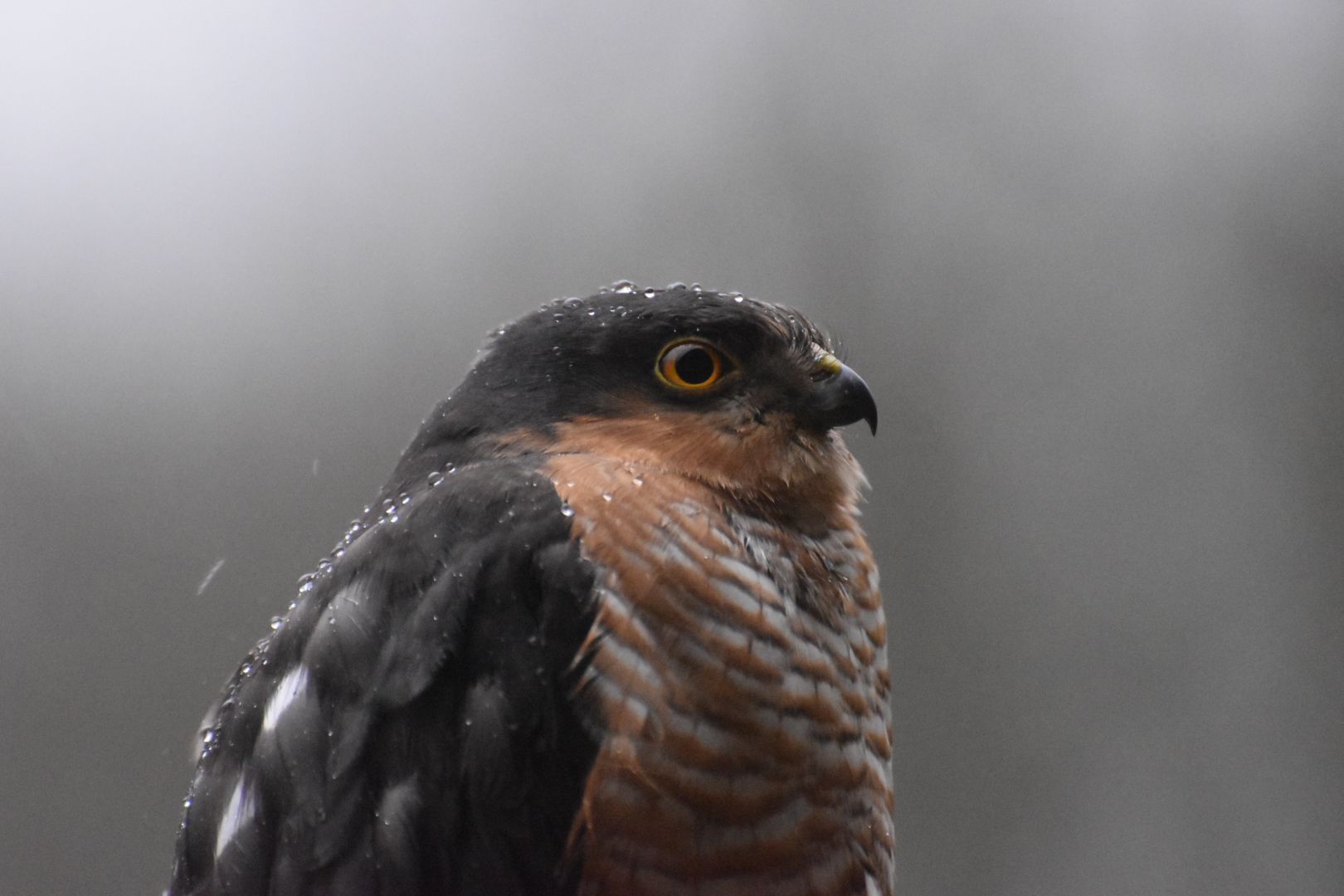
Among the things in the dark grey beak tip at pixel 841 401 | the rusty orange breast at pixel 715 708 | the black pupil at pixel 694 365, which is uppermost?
the black pupil at pixel 694 365

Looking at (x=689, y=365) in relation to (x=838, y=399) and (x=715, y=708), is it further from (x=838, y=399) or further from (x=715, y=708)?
(x=715, y=708)

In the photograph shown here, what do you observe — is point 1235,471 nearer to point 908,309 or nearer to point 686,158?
point 908,309

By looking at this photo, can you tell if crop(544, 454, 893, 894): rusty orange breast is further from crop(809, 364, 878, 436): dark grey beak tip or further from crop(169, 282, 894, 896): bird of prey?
crop(809, 364, 878, 436): dark grey beak tip

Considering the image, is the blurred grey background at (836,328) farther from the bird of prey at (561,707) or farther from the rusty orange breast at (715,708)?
the rusty orange breast at (715,708)

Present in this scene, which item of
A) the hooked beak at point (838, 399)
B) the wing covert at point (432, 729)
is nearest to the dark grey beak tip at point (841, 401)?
the hooked beak at point (838, 399)

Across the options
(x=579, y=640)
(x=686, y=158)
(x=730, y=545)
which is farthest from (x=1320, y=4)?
(x=579, y=640)

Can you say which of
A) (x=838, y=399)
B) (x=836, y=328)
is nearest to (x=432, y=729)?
(x=838, y=399)

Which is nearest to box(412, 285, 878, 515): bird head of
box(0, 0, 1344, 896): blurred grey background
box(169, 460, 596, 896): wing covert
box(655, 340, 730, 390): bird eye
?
box(655, 340, 730, 390): bird eye
